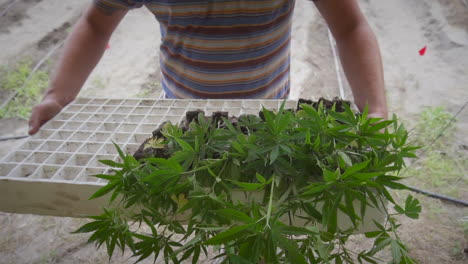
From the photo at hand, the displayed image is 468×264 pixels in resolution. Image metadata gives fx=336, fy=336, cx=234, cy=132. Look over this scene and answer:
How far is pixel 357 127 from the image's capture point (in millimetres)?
405

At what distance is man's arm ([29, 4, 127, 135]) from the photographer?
0.83m

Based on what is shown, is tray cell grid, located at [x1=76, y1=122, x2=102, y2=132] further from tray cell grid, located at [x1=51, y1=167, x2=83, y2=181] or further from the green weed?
the green weed

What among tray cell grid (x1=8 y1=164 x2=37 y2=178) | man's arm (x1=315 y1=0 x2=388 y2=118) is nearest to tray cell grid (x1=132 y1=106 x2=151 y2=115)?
tray cell grid (x1=8 y1=164 x2=37 y2=178)

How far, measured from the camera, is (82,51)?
2.89ft

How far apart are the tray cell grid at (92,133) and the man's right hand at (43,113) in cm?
2

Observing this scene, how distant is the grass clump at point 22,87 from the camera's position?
2.03 metres

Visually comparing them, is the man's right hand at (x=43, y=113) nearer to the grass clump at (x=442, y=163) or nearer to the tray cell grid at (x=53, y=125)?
the tray cell grid at (x=53, y=125)

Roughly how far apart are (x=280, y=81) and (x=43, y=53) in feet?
7.67

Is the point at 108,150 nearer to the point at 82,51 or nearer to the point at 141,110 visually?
the point at 141,110

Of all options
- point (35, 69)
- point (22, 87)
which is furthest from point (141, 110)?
point (35, 69)

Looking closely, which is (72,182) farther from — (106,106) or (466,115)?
(466,115)

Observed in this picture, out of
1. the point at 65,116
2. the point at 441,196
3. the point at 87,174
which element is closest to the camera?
the point at 87,174

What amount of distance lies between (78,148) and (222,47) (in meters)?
0.41

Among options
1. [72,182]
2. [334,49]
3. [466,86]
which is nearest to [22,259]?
[72,182]
